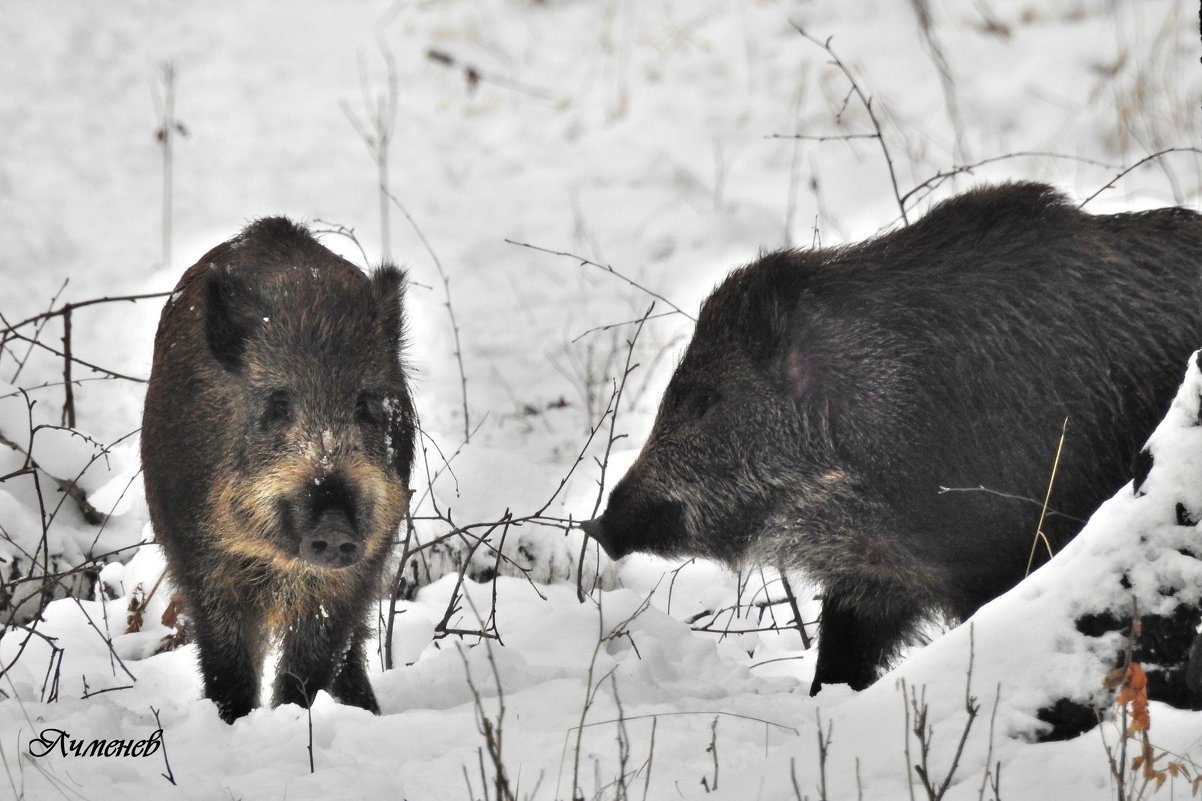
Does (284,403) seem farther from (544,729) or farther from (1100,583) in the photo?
(1100,583)

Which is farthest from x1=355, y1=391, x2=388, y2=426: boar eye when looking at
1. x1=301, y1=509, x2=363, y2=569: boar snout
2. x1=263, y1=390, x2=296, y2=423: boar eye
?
Result: x1=301, y1=509, x2=363, y2=569: boar snout

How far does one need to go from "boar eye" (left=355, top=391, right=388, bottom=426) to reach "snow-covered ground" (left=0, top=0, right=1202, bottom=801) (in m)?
0.31

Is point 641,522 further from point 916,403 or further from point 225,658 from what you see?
point 225,658

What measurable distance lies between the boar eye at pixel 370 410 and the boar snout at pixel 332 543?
51cm

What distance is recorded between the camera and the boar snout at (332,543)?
362 cm

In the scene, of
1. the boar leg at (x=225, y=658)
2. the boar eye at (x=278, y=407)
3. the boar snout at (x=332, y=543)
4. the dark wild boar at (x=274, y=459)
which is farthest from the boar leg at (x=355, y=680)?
the boar eye at (x=278, y=407)

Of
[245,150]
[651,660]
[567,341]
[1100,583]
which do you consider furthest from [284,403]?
[245,150]

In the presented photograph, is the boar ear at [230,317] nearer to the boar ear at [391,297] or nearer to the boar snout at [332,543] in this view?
the boar ear at [391,297]

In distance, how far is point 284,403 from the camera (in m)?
4.05

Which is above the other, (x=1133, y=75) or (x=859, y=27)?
(x=859, y=27)

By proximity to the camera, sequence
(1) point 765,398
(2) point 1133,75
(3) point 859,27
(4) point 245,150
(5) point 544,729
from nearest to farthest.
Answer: (5) point 544,729 < (1) point 765,398 < (4) point 245,150 < (2) point 1133,75 < (3) point 859,27

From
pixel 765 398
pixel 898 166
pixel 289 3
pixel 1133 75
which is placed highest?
pixel 289 3

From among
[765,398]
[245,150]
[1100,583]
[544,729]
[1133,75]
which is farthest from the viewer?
[1133,75]

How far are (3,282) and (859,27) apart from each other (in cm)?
681
